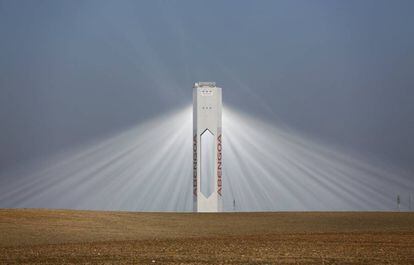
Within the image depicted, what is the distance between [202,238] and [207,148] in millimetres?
26367

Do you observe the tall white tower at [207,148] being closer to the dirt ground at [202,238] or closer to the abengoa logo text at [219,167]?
the abengoa logo text at [219,167]

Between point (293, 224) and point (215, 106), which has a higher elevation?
point (215, 106)

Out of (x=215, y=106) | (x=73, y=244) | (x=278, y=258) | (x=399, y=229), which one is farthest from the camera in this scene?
(x=215, y=106)

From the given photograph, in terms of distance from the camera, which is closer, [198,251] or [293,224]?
[198,251]

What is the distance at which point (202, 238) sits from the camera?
27.1 meters

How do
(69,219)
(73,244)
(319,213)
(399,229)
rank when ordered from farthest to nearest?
1. (319,213)
2. (69,219)
3. (399,229)
4. (73,244)

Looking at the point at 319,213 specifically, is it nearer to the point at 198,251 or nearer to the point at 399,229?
the point at 399,229

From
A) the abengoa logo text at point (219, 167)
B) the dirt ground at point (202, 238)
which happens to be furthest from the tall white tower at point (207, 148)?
the dirt ground at point (202, 238)

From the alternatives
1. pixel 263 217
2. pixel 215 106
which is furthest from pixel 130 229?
pixel 215 106

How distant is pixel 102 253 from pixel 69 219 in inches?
619

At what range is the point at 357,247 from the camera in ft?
73.7

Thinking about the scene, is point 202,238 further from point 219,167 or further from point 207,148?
point 219,167

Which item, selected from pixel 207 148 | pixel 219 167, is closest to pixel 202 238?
pixel 207 148

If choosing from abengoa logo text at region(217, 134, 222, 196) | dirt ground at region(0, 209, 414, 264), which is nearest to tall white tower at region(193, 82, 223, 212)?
abengoa logo text at region(217, 134, 222, 196)
